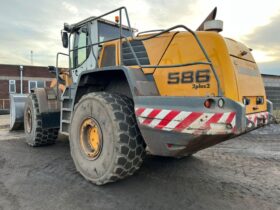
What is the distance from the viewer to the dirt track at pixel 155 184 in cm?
360

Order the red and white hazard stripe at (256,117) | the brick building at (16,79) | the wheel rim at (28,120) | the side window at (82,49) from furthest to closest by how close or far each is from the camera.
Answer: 1. the brick building at (16,79)
2. the wheel rim at (28,120)
3. the side window at (82,49)
4. the red and white hazard stripe at (256,117)

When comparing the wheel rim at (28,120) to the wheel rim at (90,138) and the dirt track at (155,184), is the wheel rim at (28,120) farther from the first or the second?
the wheel rim at (90,138)

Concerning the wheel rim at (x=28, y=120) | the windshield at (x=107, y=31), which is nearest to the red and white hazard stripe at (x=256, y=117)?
the windshield at (x=107, y=31)

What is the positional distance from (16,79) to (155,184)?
24.3 metres

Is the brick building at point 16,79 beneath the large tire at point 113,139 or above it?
above

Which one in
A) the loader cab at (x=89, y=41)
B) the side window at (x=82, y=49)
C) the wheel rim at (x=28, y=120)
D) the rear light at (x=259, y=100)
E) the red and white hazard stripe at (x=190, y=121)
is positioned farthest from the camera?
the wheel rim at (x=28, y=120)

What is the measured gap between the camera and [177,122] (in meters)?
3.33

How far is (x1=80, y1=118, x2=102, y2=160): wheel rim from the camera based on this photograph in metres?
4.15

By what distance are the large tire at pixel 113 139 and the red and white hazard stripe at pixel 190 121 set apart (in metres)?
0.36

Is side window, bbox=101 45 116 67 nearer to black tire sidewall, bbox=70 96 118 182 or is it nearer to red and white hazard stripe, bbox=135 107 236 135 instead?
black tire sidewall, bbox=70 96 118 182

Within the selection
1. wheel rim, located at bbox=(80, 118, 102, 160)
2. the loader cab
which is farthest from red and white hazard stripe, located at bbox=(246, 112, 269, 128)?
the loader cab

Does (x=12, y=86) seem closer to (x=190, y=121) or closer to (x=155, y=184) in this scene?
(x=155, y=184)

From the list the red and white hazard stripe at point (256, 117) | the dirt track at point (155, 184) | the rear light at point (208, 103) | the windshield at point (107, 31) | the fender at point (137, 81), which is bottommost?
the dirt track at point (155, 184)

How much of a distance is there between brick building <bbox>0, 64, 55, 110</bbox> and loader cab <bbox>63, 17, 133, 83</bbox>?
19.0 metres
